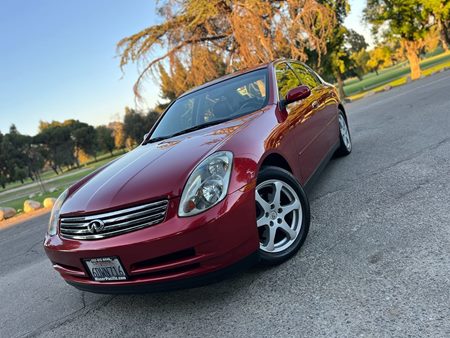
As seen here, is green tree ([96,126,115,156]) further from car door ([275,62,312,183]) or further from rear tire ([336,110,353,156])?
car door ([275,62,312,183])

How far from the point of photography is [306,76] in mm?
4930

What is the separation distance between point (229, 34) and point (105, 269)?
16.5 meters

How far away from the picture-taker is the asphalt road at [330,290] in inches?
83.0

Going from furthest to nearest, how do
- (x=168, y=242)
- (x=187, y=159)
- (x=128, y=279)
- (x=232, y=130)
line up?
(x=232, y=130) < (x=187, y=159) < (x=128, y=279) < (x=168, y=242)

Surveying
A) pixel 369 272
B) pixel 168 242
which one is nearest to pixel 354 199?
pixel 369 272

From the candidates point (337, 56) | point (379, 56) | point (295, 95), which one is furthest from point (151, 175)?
point (379, 56)

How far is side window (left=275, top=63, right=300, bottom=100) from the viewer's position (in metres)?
3.81

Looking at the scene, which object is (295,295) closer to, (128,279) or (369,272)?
(369,272)

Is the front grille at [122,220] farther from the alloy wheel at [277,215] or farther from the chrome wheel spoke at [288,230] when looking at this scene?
the chrome wheel spoke at [288,230]

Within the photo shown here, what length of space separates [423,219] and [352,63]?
103 ft

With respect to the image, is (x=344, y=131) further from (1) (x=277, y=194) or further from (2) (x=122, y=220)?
(2) (x=122, y=220)

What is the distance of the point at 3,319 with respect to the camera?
3279 millimetres

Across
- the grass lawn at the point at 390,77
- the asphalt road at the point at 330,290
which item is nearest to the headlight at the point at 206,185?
the asphalt road at the point at 330,290

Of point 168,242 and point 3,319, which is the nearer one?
point 168,242
